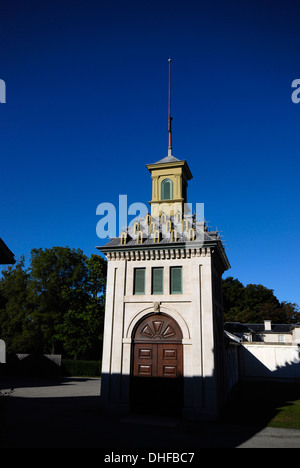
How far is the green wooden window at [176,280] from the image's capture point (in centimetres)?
2045

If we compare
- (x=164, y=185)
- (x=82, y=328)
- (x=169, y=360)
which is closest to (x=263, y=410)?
(x=169, y=360)

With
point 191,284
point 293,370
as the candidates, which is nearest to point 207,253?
point 191,284

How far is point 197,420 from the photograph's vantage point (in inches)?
689

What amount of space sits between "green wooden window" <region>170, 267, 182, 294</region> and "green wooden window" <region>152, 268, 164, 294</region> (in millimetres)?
655

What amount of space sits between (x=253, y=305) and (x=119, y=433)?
6212cm

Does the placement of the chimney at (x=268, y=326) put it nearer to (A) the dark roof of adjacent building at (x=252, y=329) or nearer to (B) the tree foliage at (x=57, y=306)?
(A) the dark roof of adjacent building at (x=252, y=329)

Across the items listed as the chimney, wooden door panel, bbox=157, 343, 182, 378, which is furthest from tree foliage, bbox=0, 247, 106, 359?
the chimney

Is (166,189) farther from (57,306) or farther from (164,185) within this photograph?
(57,306)

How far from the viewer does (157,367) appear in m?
19.4

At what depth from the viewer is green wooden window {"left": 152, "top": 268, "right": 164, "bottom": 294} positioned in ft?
68.3

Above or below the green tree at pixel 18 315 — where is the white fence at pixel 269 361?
below

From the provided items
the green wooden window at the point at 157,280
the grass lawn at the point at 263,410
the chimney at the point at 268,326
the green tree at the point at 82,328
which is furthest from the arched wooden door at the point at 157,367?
the chimney at the point at 268,326

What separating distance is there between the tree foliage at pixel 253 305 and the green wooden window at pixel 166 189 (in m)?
48.9
